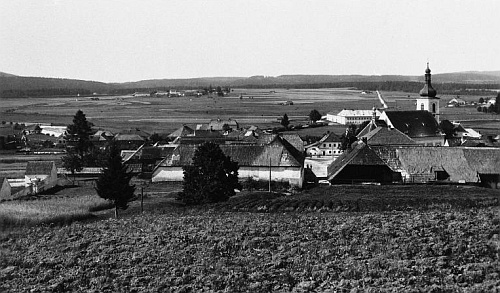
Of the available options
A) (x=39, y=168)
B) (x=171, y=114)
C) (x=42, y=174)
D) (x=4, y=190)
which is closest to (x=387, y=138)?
(x=42, y=174)

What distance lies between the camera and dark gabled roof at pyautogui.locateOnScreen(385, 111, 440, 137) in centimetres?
6538

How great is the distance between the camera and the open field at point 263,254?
1397cm

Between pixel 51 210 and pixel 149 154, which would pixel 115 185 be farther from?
pixel 149 154

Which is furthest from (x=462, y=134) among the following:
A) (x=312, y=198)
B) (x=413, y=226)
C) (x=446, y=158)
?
(x=413, y=226)

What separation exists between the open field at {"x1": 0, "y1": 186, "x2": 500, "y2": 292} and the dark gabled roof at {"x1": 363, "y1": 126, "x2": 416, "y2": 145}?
33.7 m

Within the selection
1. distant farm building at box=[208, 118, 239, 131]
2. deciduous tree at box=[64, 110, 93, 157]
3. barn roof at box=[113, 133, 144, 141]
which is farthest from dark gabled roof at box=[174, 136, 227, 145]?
distant farm building at box=[208, 118, 239, 131]

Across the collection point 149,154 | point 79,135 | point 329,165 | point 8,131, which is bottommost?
point 329,165

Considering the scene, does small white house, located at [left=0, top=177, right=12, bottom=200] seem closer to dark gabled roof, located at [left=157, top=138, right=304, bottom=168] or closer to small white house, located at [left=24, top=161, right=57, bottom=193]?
small white house, located at [left=24, top=161, right=57, bottom=193]

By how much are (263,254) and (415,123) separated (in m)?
52.2

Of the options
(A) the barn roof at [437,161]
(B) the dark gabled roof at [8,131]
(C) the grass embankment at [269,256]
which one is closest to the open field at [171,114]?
(B) the dark gabled roof at [8,131]

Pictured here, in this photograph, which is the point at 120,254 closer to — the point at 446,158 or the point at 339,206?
the point at 339,206

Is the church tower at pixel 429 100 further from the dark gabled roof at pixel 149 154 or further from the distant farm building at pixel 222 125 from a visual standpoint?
the dark gabled roof at pixel 149 154

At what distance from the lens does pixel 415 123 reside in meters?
66.1

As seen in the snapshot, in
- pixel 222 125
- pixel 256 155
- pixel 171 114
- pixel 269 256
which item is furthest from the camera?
pixel 171 114
